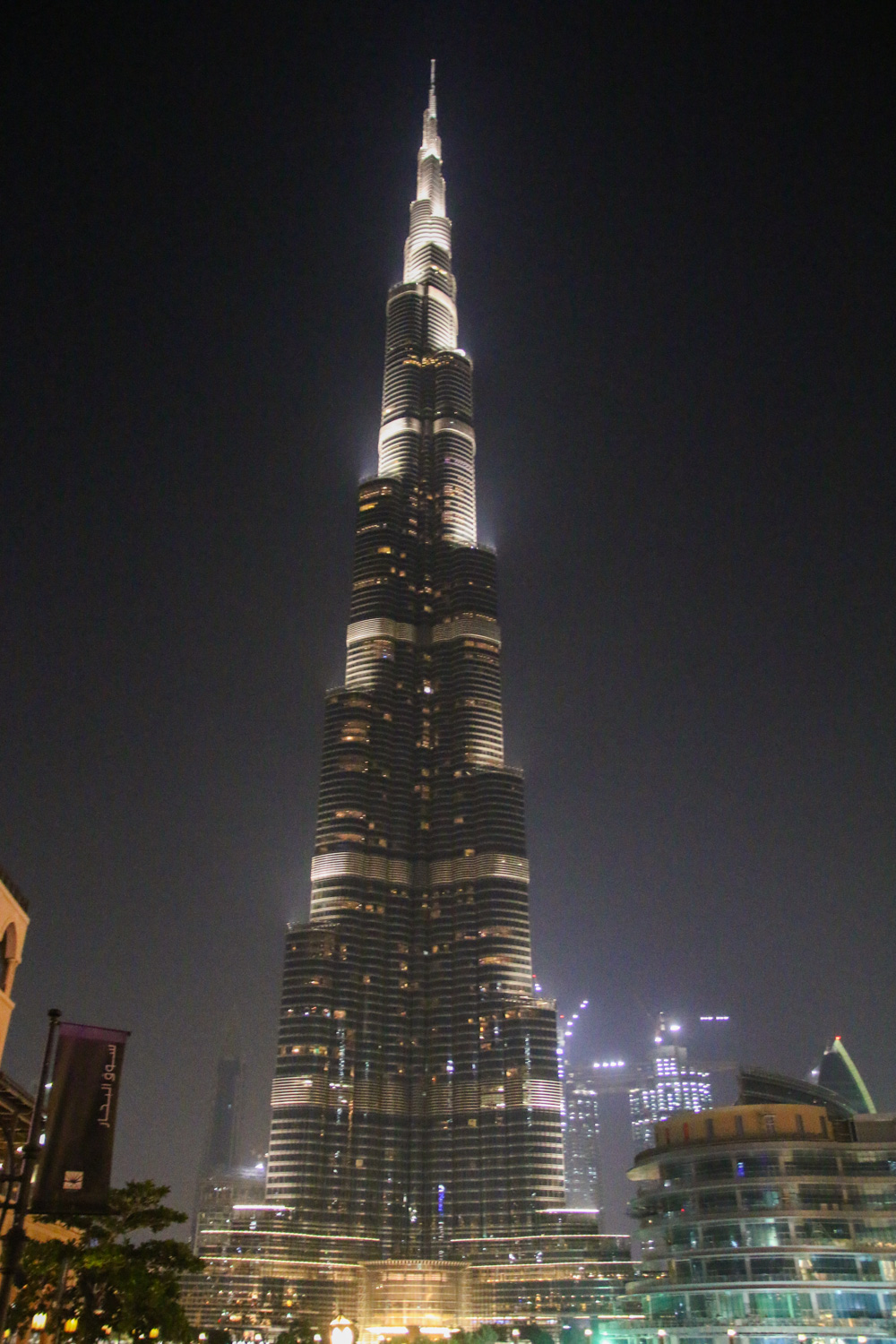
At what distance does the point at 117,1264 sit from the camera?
207ft

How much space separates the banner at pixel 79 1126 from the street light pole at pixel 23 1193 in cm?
50

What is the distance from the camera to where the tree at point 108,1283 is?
61.5 meters

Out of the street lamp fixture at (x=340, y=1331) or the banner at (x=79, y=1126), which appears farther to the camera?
the banner at (x=79, y=1126)

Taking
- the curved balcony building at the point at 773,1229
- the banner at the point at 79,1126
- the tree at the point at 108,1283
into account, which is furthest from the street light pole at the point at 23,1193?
the curved balcony building at the point at 773,1229

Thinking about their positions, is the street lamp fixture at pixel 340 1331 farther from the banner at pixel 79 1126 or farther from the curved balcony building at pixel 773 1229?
the curved balcony building at pixel 773 1229

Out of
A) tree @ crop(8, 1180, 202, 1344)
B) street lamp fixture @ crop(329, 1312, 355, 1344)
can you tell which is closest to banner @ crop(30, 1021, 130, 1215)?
street lamp fixture @ crop(329, 1312, 355, 1344)

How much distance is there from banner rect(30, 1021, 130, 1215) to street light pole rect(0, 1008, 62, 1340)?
502 millimetres

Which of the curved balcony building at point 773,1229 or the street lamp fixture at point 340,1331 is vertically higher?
the curved balcony building at point 773,1229

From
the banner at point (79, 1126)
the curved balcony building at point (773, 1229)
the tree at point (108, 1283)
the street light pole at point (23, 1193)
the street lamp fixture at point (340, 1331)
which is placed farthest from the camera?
the curved balcony building at point (773, 1229)

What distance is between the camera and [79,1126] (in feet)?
120

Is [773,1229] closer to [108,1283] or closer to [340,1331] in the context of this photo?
[108,1283]

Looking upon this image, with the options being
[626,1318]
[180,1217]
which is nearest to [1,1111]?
[180,1217]

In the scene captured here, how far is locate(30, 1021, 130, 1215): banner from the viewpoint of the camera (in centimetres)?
3550

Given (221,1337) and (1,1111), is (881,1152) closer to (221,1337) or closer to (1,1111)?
(221,1337)
